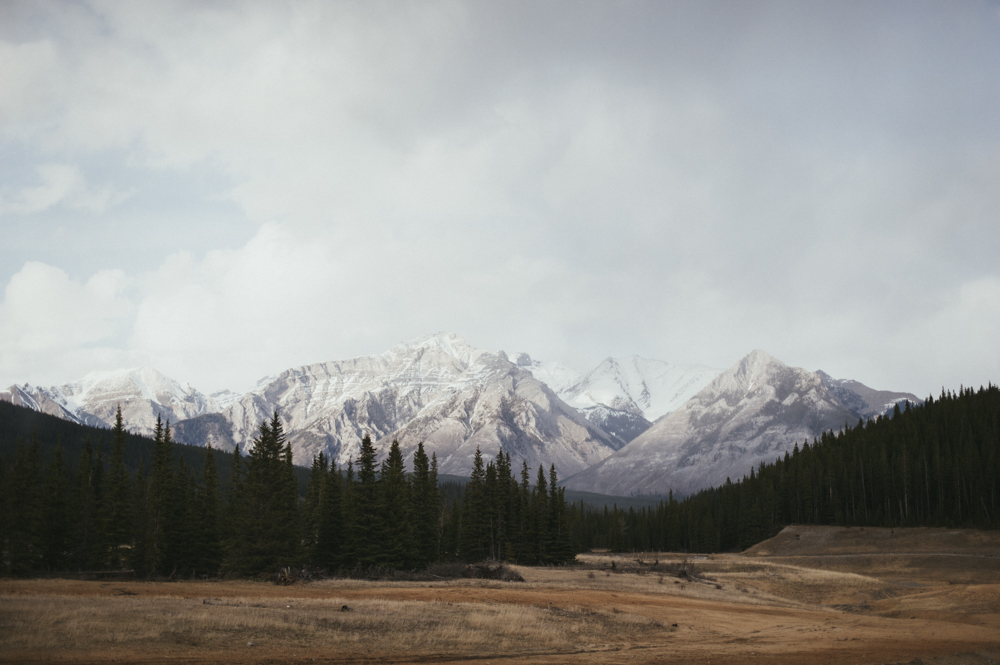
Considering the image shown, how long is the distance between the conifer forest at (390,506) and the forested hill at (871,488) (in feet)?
1.16

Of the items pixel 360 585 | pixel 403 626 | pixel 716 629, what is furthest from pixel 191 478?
pixel 716 629

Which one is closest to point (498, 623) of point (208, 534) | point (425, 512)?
point (208, 534)

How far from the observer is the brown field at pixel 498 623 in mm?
23109

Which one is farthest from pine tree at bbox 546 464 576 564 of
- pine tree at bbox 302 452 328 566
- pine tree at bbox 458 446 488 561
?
pine tree at bbox 302 452 328 566

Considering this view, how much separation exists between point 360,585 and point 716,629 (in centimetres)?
2715

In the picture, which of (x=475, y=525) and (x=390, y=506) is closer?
(x=390, y=506)

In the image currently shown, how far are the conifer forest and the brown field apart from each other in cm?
1402

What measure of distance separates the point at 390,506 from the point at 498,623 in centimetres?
3917

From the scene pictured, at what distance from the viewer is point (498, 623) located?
30766 millimetres

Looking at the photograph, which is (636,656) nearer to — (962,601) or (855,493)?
(962,601)

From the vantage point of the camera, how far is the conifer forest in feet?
194

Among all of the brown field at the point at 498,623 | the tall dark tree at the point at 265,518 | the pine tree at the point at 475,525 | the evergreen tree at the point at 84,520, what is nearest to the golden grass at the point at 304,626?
the brown field at the point at 498,623

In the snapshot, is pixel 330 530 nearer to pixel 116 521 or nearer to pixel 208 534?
pixel 208 534

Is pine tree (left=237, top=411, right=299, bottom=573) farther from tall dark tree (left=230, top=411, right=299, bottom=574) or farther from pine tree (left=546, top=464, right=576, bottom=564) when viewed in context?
pine tree (left=546, top=464, right=576, bottom=564)
